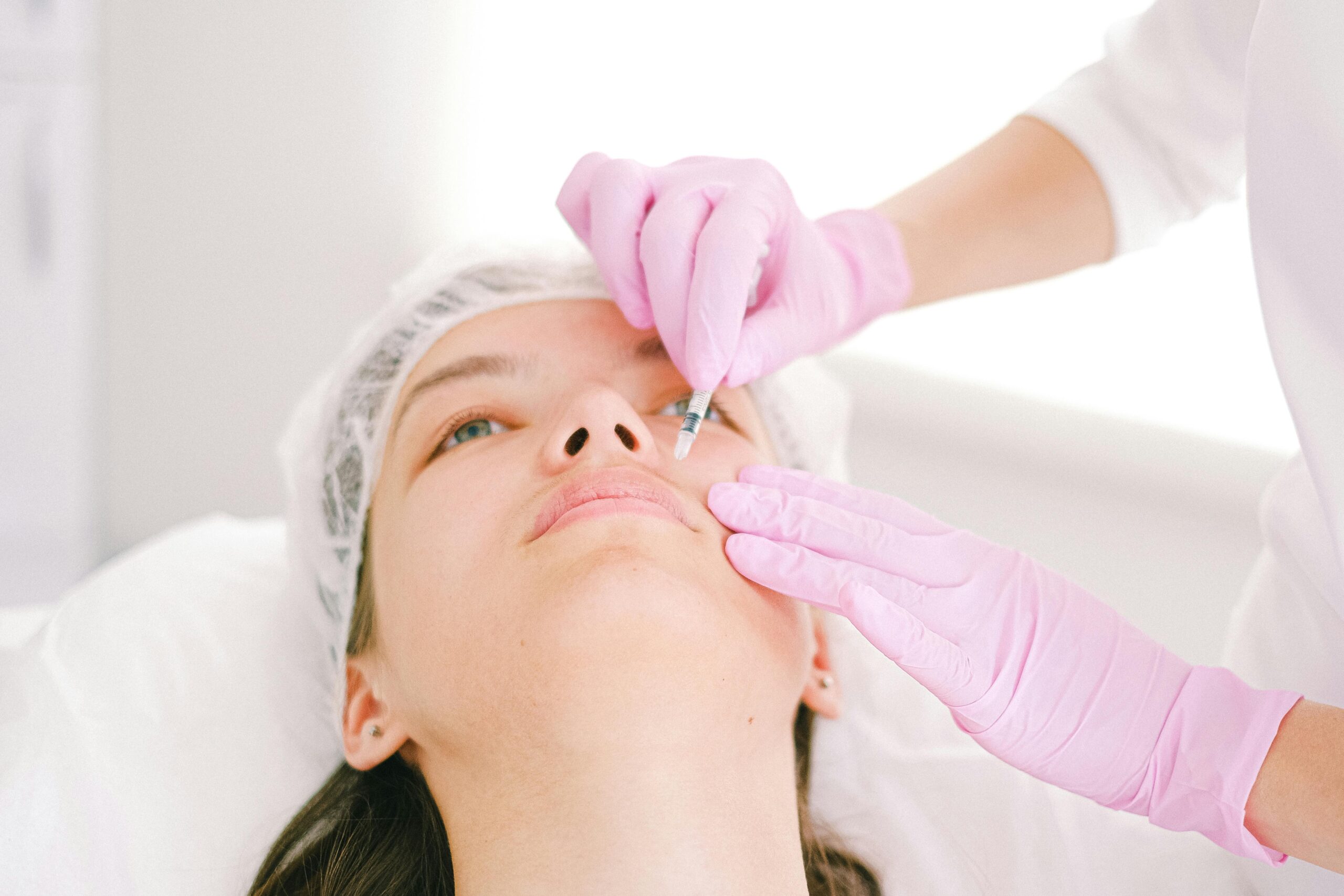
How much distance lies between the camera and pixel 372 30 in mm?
2117

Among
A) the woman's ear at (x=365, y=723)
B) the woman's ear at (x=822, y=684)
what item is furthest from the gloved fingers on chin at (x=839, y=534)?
the woman's ear at (x=365, y=723)

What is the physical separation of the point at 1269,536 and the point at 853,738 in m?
0.63

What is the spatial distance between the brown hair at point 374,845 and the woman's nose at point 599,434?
0.40 meters

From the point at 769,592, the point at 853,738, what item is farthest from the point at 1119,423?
the point at 769,592

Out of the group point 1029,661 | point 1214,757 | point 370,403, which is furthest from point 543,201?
point 1214,757

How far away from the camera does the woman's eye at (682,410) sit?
1239mm

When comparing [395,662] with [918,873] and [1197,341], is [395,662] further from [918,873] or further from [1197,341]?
[1197,341]

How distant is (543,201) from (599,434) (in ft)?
4.36

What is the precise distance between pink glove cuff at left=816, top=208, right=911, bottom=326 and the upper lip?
1.58ft

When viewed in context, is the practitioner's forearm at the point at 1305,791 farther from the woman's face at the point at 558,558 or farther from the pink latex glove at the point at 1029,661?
the woman's face at the point at 558,558

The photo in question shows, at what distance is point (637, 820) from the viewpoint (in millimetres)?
893

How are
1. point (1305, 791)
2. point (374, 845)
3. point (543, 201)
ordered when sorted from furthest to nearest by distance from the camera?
point (543, 201) < point (374, 845) < point (1305, 791)

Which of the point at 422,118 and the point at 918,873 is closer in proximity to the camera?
the point at 918,873

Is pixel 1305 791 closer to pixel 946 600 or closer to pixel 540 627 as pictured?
pixel 946 600
